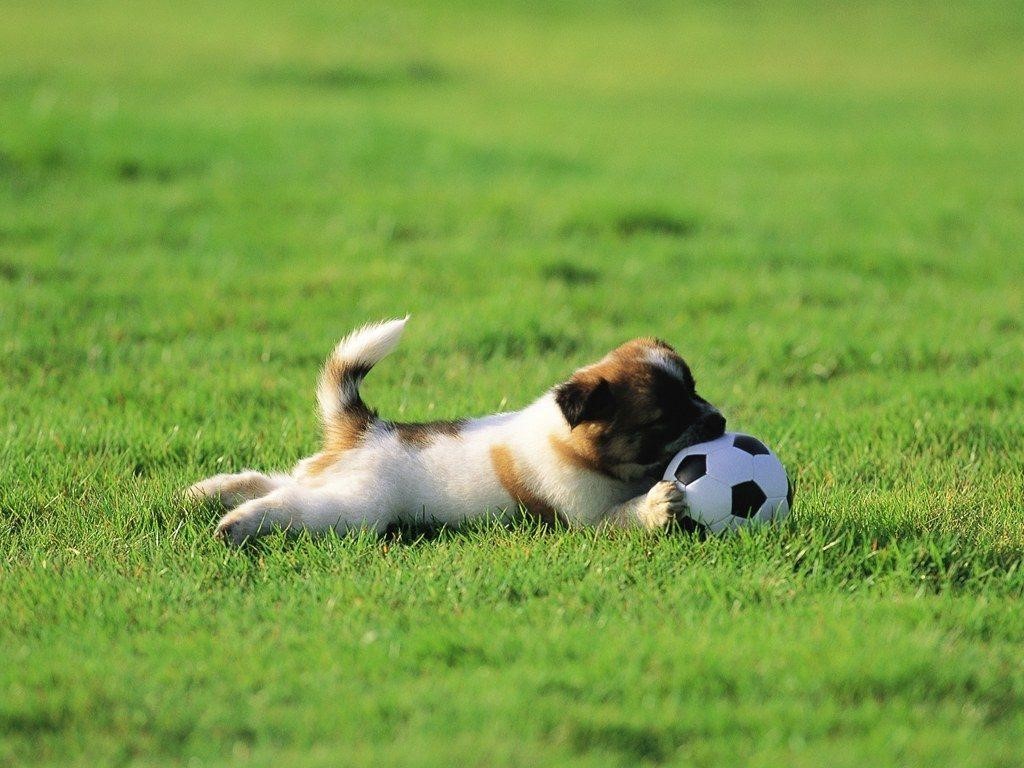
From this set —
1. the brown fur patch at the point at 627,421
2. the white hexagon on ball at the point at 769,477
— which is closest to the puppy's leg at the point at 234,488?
the brown fur patch at the point at 627,421

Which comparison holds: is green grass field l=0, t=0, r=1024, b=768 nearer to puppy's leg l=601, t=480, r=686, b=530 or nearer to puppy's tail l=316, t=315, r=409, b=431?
puppy's leg l=601, t=480, r=686, b=530

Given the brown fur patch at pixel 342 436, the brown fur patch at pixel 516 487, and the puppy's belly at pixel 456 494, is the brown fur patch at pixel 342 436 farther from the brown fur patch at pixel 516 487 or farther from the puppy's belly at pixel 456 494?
the brown fur patch at pixel 516 487

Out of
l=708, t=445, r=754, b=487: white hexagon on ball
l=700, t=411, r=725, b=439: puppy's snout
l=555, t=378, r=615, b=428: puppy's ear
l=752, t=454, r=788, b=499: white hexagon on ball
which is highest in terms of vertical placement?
l=555, t=378, r=615, b=428: puppy's ear

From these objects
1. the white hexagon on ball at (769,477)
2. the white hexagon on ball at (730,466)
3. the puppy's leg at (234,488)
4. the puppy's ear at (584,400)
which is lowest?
the puppy's leg at (234,488)

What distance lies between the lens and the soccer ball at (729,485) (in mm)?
4574

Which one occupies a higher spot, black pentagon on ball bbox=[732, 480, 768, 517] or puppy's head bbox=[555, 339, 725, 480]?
puppy's head bbox=[555, 339, 725, 480]

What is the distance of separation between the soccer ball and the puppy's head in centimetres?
14

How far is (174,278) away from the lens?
866 centimetres

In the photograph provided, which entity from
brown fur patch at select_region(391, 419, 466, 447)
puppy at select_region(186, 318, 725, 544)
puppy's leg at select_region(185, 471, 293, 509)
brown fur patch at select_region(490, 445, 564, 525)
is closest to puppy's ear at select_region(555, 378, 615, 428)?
puppy at select_region(186, 318, 725, 544)

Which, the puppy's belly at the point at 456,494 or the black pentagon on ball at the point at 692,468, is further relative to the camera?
the puppy's belly at the point at 456,494

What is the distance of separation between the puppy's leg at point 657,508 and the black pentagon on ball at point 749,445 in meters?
0.32

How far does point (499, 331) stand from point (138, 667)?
13.6ft

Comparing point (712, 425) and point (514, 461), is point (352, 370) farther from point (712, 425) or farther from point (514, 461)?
point (712, 425)

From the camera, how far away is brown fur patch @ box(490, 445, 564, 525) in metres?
4.87
